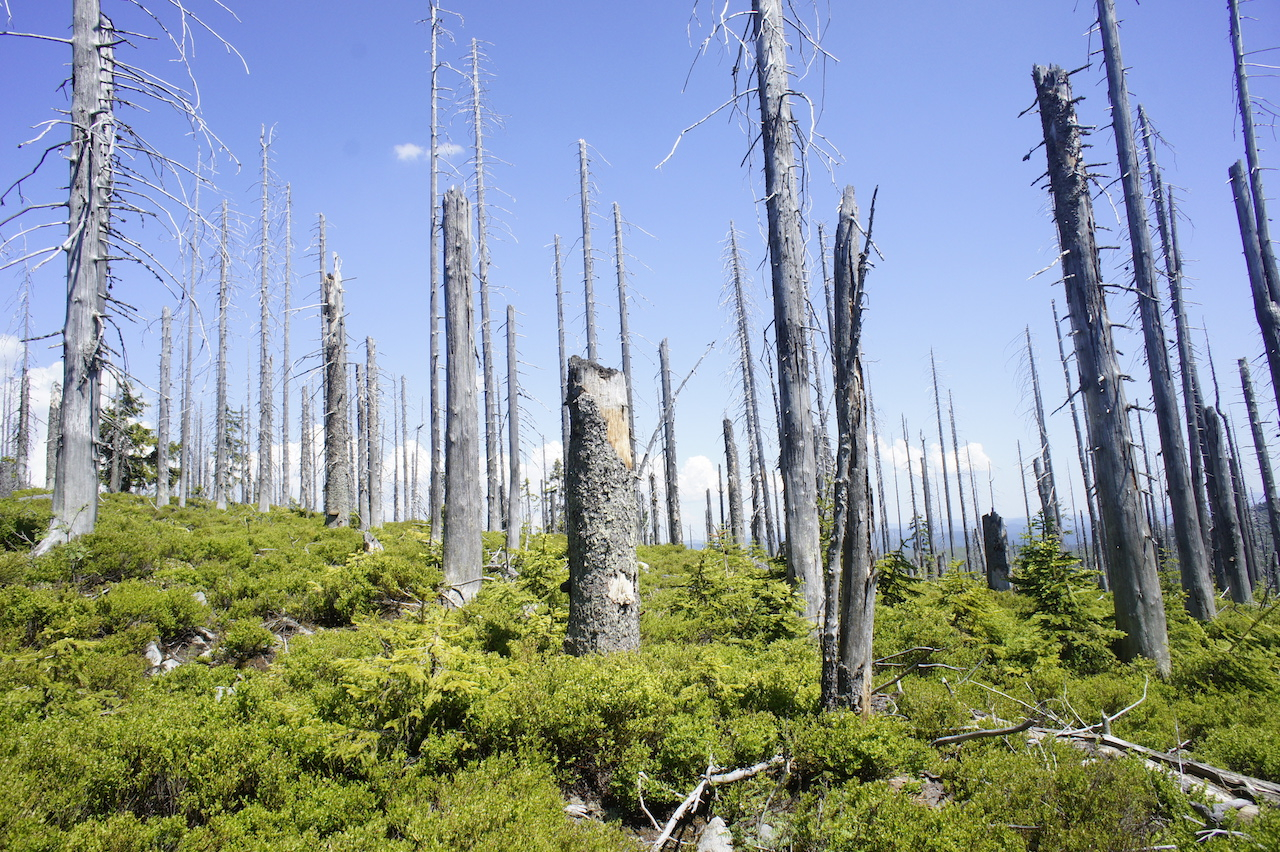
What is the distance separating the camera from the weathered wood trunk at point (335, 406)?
15719mm

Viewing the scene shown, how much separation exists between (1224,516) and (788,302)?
1305cm

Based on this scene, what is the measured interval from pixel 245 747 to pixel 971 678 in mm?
6369

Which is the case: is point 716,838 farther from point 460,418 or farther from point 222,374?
point 222,374

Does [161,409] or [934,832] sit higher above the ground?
[161,409]

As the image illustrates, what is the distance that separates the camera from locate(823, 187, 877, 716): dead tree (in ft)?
14.1

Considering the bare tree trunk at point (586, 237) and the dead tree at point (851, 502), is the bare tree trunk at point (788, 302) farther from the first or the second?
the bare tree trunk at point (586, 237)

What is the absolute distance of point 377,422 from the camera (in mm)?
25875

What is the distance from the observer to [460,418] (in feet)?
32.4

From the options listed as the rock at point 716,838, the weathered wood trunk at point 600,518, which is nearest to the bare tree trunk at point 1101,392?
the weathered wood trunk at point 600,518

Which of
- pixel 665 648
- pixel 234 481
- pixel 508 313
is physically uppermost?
pixel 508 313

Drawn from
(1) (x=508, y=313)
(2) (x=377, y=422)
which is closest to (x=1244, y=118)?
(1) (x=508, y=313)

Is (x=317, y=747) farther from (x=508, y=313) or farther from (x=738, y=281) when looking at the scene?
(x=738, y=281)

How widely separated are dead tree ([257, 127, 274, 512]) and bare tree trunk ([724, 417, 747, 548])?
1750 cm

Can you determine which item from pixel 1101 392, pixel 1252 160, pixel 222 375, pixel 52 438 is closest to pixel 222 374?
pixel 222 375
